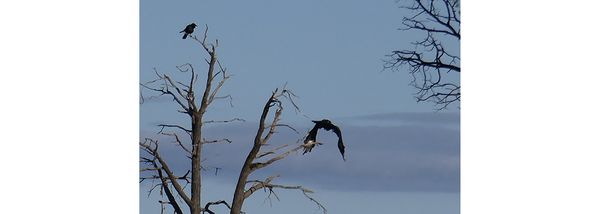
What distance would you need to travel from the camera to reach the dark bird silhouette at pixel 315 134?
5621 millimetres

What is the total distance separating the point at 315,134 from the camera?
18.8ft

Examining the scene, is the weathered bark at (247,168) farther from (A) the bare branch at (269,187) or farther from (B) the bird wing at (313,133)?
(B) the bird wing at (313,133)

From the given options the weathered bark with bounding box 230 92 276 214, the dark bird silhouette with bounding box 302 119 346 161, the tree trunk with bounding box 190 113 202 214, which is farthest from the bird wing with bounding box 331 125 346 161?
the tree trunk with bounding box 190 113 202 214

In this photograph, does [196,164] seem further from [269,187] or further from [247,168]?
[269,187]

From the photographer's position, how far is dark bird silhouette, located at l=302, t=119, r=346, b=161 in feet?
18.4

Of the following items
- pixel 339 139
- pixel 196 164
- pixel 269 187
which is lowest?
pixel 269 187

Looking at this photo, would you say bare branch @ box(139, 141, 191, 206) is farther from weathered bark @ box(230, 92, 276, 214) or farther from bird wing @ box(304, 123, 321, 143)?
bird wing @ box(304, 123, 321, 143)

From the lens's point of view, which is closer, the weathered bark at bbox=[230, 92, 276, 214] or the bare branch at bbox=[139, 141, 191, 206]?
the weathered bark at bbox=[230, 92, 276, 214]

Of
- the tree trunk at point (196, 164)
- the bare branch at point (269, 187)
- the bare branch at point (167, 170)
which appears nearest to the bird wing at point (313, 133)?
the bare branch at point (269, 187)

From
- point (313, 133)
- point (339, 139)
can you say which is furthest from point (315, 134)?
point (339, 139)
